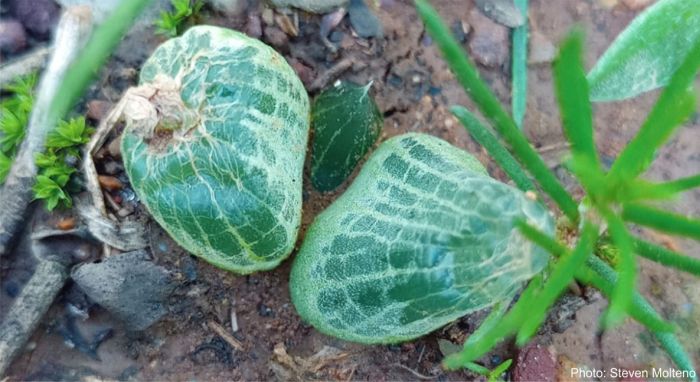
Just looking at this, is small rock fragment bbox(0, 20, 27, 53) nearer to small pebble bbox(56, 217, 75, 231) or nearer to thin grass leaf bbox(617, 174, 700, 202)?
small pebble bbox(56, 217, 75, 231)

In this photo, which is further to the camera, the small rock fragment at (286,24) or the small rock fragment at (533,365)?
the small rock fragment at (286,24)

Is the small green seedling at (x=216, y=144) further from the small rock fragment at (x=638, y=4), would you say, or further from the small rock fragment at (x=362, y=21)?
the small rock fragment at (x=638, y=4)

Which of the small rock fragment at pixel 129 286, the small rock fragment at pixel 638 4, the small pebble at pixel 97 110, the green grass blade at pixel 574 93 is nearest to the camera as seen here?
the green grass blade at pixel 574 93

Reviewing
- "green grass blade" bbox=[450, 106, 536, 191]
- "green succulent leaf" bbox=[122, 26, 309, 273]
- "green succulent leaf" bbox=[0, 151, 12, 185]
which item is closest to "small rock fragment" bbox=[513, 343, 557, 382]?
"green grass blade" bbox=[450, 106, 536, 191]

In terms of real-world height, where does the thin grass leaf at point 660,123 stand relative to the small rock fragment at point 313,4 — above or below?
above

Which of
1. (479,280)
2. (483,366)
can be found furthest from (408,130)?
(479,280)

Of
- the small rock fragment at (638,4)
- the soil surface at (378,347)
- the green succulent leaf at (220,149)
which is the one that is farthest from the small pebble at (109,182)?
the small rock fragment at (638,4)
